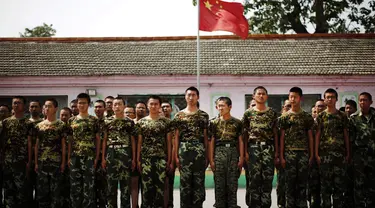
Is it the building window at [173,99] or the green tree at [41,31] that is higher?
the green tree at [41,31]

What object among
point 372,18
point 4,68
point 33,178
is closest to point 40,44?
point 4,68

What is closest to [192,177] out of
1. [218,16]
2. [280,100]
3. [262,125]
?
[262,125]

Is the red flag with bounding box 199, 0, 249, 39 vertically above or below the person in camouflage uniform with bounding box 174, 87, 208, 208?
above

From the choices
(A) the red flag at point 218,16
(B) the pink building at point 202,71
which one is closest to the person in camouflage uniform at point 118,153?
(A) the red flag at point 218,16

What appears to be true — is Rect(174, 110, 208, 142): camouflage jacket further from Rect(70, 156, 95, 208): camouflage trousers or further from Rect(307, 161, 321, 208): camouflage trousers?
Rect(307, 161, 321, 208): camouflage trousers

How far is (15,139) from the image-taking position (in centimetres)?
764

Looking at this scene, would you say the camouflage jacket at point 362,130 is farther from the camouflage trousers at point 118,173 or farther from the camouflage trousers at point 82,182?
the camouflage trousers at point 82,182

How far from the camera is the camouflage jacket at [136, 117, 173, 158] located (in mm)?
7277

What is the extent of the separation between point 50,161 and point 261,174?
336cm

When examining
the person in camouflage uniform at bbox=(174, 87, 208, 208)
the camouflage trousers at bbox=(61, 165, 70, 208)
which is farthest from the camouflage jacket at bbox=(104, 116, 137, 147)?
the camouflage trousers at bbox=(61, 165, 70, 208)

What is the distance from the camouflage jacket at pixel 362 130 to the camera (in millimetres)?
7512

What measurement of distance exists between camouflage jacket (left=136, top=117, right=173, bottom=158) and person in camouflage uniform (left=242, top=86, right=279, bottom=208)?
130 cm

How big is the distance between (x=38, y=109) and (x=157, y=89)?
7418 mm

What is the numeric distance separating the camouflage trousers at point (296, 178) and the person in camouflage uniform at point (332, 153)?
0.30 metres
